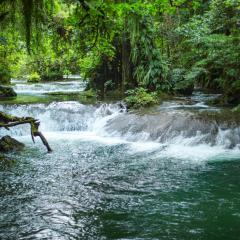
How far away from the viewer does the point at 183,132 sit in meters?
12.7

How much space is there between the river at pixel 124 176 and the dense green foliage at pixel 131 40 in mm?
2264

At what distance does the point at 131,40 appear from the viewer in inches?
731

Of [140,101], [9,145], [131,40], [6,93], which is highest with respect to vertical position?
[131,40]

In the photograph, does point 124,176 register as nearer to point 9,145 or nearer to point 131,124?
point 9,145

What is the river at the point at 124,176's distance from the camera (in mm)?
6195

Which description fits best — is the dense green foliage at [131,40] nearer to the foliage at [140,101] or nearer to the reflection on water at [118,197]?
the foliage at [140,101]

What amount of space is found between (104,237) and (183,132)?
23.9 ft

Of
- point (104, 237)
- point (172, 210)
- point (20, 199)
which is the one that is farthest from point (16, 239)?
point (172, 210)

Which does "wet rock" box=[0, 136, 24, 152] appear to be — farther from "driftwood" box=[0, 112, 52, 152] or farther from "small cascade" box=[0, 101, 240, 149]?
"small cascade" box=[0, 101, 240, 149]

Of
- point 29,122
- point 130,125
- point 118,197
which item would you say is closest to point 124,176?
point 118,197

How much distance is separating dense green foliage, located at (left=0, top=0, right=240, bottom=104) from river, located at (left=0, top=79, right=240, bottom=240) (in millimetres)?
2264

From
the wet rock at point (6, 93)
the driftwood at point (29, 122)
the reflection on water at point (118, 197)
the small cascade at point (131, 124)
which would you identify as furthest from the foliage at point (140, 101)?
the wet rock at point (6, 93)

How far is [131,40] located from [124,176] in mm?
10747

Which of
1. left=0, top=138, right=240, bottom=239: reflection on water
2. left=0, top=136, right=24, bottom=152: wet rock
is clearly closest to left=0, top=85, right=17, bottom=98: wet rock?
left=0, top=136, right=24, bottom=152: wet rock
